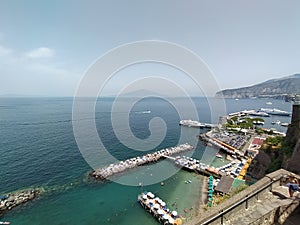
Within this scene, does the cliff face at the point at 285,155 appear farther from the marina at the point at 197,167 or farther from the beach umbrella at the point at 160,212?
the beach umbrella at the point at 160,212

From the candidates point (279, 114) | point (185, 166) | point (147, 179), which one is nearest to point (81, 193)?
point (147, 179)

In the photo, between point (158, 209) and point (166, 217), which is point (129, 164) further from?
point (166, 217)

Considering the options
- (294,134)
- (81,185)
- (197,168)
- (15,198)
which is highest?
(294,134)

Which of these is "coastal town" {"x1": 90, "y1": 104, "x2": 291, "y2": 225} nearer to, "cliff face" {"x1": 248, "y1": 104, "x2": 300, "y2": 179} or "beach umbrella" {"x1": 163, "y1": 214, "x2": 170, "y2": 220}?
"beach umbrella" {"x1": 163, "y1": 214, "x2": 170, "y2": 220}

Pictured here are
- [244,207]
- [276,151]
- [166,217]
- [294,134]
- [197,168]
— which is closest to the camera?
[244,207]

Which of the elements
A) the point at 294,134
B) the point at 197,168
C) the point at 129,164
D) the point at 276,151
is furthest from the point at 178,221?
the point at 294,134

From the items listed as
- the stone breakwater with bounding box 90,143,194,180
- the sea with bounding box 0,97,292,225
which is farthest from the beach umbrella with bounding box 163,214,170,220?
the stone breakwater with bounding box 90,143,194,180

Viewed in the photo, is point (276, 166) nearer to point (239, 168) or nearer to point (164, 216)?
point (239, 168)
